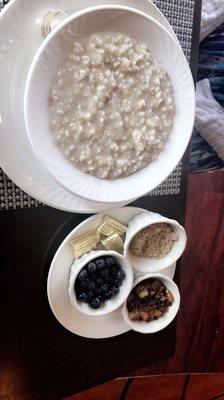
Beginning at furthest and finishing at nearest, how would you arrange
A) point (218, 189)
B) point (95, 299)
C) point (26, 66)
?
point (218, 189) < point (95, 299) < point (26, 66)

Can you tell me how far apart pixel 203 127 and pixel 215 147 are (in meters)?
0.10

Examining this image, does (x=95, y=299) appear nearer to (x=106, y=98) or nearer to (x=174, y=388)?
(x=106, y=98)

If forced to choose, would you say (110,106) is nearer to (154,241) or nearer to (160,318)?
(154,241)

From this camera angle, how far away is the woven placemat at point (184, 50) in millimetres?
1219

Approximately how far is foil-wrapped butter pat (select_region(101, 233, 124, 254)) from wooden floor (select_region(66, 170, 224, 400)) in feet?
1.73

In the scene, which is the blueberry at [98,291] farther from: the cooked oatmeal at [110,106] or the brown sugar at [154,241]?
the cooked oatmeal at [110,106]

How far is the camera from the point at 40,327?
4.50ft

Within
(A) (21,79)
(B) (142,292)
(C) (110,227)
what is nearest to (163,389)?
(B) (142,292)

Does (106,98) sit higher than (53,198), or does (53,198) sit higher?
(106,98)

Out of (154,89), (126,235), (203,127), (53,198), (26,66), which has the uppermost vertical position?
(26,66)

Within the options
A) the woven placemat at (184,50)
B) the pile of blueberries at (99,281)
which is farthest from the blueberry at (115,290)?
the woven placemat at (184,50)

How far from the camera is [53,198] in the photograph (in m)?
1.18

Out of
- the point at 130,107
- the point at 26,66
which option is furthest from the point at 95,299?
the point at 26,66

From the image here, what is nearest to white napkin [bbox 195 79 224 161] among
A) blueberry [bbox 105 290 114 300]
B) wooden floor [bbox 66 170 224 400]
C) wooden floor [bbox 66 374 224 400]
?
wooden floor [bbox 66 170 224 400]
